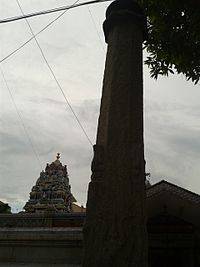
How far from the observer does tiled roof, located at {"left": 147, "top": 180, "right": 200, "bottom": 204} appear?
9679mm

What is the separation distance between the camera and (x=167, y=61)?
596 centimetres

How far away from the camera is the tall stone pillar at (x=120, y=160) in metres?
3.12

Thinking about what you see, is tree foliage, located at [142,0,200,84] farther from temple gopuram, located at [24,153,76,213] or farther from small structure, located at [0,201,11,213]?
small structure, located at [0,201,11,213]

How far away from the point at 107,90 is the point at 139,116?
0.57 meters

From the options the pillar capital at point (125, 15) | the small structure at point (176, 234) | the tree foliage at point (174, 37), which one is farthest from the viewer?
the small structure at point (176, 234)

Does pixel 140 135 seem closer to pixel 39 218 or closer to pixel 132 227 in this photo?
pixel 132 227

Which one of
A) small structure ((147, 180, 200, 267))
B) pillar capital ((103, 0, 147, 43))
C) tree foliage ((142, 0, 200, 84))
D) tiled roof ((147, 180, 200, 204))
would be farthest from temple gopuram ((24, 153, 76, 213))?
pillar capital ((103, 0, 147, 43))

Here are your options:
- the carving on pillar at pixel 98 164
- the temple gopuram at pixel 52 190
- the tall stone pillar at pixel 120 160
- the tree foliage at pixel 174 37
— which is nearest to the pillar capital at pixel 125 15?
the tall stone pillar at pixel 120 160

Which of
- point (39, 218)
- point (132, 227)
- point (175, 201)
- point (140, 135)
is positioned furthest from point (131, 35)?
point (39, 218)

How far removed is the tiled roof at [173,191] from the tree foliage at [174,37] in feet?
16.0

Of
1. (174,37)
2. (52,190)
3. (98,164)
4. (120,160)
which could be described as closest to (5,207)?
(52,190)

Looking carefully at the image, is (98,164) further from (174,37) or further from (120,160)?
(174,37)

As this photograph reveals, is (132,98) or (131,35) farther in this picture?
(131,35)

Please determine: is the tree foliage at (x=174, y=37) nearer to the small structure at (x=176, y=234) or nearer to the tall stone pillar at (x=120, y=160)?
the tall stone pillar at (x=120, y=160)
